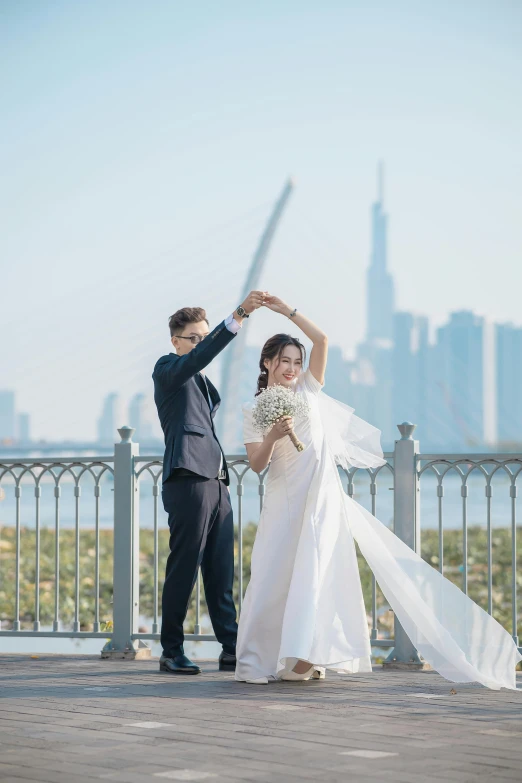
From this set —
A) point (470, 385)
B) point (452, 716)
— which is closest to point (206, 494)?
point (452, 716)

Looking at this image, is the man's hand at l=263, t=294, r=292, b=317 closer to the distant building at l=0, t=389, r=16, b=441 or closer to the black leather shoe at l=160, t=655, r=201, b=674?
the black leather shoe at l=160, t=655, r=201, b=674

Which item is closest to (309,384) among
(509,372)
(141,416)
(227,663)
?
(227,663)

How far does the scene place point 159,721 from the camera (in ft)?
13.5

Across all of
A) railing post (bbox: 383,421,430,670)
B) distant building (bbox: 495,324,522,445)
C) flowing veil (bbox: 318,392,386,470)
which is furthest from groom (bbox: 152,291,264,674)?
distant building (bbox: 495,324,522,445)

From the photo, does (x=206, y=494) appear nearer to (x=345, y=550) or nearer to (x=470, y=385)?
(x=345, y=550)

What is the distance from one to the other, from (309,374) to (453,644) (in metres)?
1.52

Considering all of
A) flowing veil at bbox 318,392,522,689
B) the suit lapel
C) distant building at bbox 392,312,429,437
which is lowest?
flowing veil at bbox 318,392,522,689

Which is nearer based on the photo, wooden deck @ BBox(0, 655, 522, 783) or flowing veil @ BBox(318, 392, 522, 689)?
wooden deck @ BBox(0, 655, 522, 783)

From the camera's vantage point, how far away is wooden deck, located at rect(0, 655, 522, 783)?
127 inches

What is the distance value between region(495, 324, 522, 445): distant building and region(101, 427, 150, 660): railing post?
74561mm

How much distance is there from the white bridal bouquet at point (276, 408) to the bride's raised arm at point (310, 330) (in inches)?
9.3

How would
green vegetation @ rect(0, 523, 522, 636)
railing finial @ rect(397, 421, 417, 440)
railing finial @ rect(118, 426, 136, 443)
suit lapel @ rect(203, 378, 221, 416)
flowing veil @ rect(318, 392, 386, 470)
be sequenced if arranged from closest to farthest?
flowing veil @ rect(318, 392, 386, 470) < suit lapel @ rect(203, 378, 221, 416) < railing finial @ rect(397, 421, 417, 440) < railing finial @ rect(118, 426, 136, 443) < green vegetation @ rect(0, 523, 522, 636)

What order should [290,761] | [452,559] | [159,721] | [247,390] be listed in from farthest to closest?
[247,390] → [452,559] → [159,721] → [290,761]

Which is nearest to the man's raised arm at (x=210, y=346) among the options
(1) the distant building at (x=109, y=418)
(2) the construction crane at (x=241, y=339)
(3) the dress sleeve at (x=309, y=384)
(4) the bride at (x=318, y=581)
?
(4) the bride at (x=318, y=581)
